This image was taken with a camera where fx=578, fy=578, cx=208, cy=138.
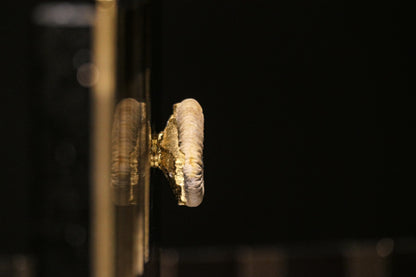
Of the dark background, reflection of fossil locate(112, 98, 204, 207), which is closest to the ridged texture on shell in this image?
reflection of fossil locate(112, 98, 204, 207)

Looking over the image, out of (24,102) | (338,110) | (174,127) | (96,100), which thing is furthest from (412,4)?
(174,127)

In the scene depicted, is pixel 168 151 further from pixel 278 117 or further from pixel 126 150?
pixel 278 117

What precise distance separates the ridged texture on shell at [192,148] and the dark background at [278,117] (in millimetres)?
1166

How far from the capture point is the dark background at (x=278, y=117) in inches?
66.2

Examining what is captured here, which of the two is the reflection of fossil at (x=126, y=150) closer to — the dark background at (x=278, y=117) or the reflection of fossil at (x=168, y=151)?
the reflection of fossil at (x=168, y=151)

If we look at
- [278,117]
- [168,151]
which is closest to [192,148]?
[168,151]

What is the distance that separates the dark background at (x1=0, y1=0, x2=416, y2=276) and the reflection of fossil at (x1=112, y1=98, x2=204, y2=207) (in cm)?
113

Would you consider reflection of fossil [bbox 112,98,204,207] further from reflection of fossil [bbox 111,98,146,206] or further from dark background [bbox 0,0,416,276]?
dark background [bbox 0,0,416,276]

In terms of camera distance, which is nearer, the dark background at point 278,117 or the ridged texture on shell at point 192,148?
the ridged texture on shell at point 192,148

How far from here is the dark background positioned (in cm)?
168

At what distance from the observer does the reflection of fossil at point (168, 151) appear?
1.51 ft

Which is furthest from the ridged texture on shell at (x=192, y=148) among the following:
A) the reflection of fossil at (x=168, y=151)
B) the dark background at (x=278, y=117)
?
the dark background at (x=278, y=117)

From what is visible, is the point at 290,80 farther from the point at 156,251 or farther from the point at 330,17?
the point at 156,251

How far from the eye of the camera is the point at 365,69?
1.95m
